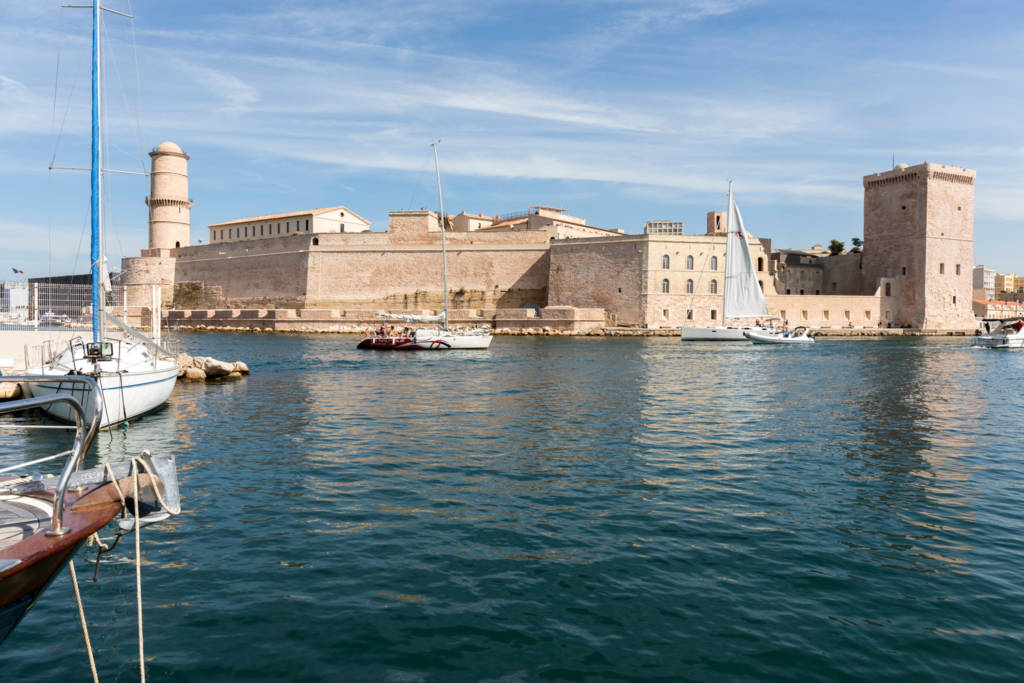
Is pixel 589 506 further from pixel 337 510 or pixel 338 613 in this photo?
pixel 338 613

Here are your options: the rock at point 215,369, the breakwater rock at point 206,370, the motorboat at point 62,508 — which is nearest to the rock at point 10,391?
the breakwater rock at point 206,370

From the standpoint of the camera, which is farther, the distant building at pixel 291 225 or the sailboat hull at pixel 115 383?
the distant building at pixel 291 225

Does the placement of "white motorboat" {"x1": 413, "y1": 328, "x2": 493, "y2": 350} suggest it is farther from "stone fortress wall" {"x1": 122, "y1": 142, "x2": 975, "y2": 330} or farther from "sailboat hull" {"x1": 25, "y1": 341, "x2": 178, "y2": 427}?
"sailboat hull" {"x1": 25, "y1": 341, "x2": 178, "y2": 427}

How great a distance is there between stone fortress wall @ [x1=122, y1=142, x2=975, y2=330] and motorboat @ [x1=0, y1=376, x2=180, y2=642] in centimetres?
3778

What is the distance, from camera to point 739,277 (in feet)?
111

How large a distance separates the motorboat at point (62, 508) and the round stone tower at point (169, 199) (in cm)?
5461

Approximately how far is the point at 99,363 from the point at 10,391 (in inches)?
130

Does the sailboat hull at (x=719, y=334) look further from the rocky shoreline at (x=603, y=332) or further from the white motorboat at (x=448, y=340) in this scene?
the white motorboat at (x=448, y=340)

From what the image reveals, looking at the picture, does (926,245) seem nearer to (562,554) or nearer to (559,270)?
(559,270)

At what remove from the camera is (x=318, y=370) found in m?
19.2

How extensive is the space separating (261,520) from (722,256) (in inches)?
1581

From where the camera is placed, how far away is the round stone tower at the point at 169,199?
2003 inches

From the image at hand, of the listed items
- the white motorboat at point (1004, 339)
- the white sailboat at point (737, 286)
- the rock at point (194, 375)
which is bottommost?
the rock at point (194, 375)

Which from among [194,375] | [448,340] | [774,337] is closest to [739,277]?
[774,337]
